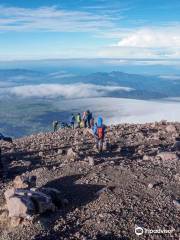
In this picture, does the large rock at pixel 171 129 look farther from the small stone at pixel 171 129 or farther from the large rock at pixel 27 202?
the large rock at pixel 27 202

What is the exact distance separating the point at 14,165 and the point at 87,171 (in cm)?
556

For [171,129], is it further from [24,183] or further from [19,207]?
[19,207]

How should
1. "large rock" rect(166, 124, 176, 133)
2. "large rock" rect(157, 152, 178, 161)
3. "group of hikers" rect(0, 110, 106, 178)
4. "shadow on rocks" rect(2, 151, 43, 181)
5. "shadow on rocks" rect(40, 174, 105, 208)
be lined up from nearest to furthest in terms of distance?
1. "shadow on rocks" rect(40, 174, 105, 208)
2. "large rock" rect(157, 152, 178, 161)
3. "shadow on rocks" rect(2, 151, 43, 181)
4. "group of hikers" rect(0, 110, 106, 178)
5. "large rock" rect(166, 124, 176, 133)

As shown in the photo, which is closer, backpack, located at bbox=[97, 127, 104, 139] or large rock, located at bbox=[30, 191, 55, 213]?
large rock, located at bbox=[30, 191, 55, 213]

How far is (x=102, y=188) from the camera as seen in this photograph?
62.4 ft

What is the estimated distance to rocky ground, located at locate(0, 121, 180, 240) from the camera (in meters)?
16.1

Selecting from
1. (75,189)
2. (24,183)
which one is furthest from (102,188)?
(24,183)

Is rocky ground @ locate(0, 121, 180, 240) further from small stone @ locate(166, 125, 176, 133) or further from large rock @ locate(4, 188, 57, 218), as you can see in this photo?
small stone @ locate(166, 125, 176, 133)

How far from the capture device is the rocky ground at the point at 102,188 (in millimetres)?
16078

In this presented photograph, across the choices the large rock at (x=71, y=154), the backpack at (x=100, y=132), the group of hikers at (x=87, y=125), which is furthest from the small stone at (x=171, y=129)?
the large rock at (x=71, y=154)

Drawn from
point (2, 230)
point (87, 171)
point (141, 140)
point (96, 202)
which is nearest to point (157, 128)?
point (141, 140)

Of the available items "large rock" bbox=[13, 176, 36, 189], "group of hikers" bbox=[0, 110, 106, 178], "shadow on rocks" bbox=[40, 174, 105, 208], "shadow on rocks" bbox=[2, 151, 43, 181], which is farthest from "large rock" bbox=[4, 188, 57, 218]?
"group of hikers" bbox=[0, 110, 106, 178]

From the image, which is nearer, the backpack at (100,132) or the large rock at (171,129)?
the backpack at (100,132)

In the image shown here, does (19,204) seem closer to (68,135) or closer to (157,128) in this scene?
(68,135)
